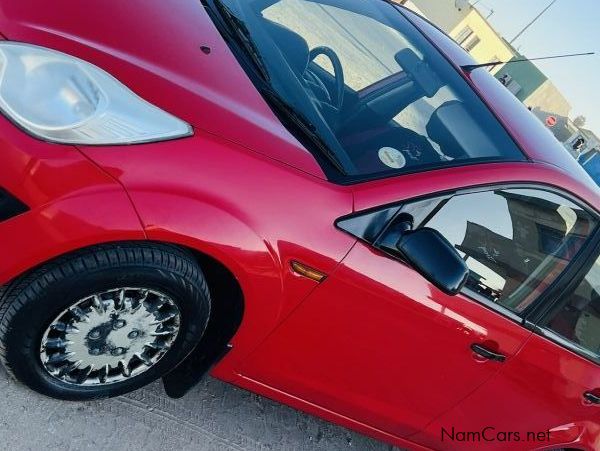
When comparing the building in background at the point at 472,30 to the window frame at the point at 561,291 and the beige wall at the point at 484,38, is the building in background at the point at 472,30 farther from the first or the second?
the window frame at the point at 561,291

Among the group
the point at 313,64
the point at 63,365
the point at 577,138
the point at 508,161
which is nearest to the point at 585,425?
the point at 508,161

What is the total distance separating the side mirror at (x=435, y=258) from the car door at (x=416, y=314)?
94 mm

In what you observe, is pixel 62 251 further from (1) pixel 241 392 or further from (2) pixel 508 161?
(2) pixel 508 161

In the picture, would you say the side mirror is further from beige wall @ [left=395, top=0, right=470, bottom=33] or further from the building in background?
the building in background

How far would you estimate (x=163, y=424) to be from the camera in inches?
92.2

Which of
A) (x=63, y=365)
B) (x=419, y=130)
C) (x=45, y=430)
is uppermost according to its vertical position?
(x=419, y=130)

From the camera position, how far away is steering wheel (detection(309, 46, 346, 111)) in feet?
7.93

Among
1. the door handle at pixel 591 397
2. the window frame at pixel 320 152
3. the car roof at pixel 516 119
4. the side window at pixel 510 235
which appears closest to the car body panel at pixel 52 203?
the window frame at pixel 320 152

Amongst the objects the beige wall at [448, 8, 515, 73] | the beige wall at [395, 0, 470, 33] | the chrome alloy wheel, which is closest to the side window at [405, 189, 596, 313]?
the chrome alloy wheel

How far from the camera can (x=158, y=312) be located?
194 centimetres

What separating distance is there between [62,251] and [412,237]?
1.08 meters

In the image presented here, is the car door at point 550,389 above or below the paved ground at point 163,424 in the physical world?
above

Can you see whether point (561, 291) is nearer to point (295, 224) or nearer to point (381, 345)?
point (381, 345)

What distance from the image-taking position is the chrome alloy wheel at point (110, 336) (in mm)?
1833
